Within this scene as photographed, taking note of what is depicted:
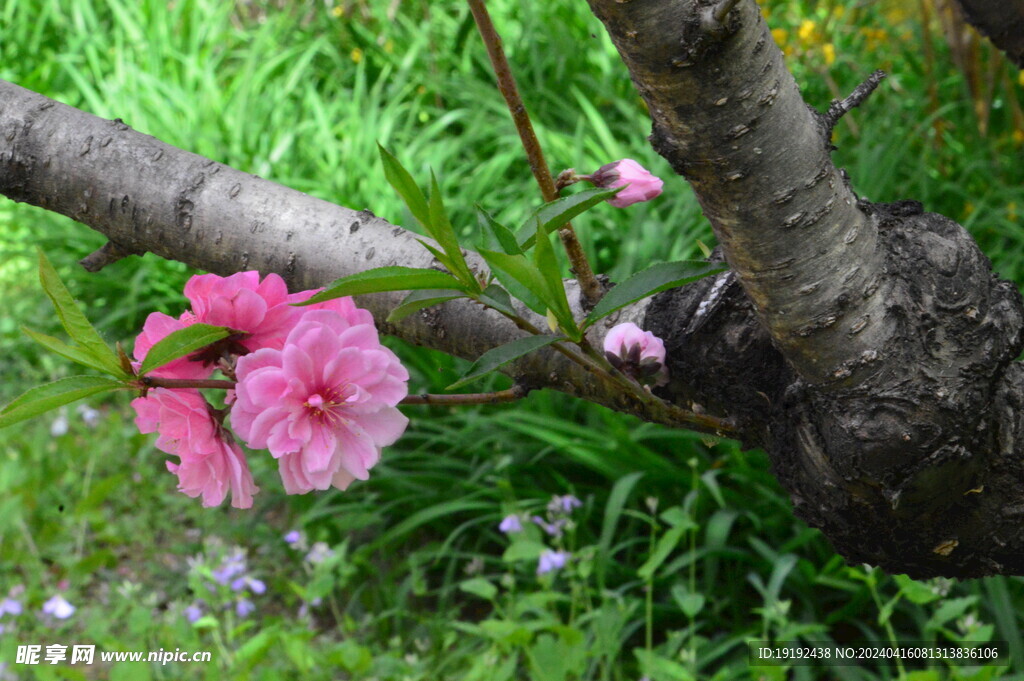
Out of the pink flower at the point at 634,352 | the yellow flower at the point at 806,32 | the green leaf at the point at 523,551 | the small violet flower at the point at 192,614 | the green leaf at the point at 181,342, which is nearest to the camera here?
the green leaf at the point at 181,342

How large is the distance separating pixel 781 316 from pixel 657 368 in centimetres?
10

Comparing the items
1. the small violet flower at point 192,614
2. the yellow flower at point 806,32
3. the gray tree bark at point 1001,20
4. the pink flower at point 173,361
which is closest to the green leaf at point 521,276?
the pink flower at point 173,361

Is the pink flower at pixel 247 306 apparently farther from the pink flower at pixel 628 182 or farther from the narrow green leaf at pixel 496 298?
the pink flower at pixel 628 182

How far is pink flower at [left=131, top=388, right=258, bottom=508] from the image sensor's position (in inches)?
23.2

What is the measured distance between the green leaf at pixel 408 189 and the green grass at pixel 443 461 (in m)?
0.92

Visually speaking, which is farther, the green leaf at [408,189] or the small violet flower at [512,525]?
the small violet flower at [512,525]

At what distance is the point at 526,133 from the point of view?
0.60 metres

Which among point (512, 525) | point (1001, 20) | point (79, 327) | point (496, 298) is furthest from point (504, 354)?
point (512, 525)

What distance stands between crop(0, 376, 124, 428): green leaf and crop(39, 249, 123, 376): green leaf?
0.04ft

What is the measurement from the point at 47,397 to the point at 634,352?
1.27 ft

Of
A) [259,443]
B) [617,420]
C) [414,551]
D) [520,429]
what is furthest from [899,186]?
[259,443]

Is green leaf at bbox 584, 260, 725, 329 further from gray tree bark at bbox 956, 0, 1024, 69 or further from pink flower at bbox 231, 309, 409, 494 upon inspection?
gray tree bark at bbox 956, 0, 1024, 69

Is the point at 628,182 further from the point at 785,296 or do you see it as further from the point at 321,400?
the point at 321,400

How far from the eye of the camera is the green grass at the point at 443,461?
5.84 feet
